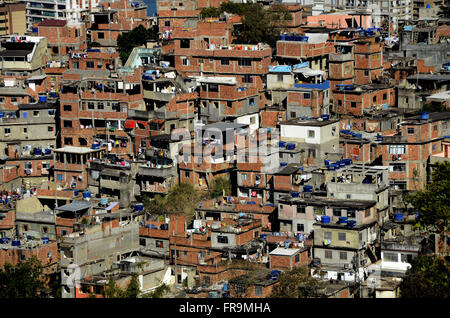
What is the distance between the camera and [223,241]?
40.4 m

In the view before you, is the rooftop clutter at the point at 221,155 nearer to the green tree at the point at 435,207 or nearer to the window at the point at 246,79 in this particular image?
the window at the point at 246,79

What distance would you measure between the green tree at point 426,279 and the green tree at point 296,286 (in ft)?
7.66

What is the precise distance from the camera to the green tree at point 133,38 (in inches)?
2242

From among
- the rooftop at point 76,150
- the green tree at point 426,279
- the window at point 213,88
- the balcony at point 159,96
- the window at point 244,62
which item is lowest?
the green tree at point 426,279

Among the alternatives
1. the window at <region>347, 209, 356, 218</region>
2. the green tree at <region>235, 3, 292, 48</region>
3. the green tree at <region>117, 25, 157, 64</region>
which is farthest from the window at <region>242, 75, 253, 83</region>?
the window at <region>347, 209, 356, 218</region>

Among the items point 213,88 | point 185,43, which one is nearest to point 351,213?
point 213,88

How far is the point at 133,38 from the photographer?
5741cm

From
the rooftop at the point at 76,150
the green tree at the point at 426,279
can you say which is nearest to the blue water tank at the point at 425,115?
the green tree at the point at 426,279

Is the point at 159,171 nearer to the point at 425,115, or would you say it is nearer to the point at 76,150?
the point at 76,150

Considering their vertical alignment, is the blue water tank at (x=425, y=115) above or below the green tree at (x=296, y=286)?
above

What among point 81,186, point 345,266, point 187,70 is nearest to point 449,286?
point 345,266

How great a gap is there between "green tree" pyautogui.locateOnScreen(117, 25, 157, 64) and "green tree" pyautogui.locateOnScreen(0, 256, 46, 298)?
1995 cm

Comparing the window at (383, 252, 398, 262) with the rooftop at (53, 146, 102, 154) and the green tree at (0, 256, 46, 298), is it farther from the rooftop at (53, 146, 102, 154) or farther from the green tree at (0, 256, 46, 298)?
the rooftop at (53, 146, 102, 154)

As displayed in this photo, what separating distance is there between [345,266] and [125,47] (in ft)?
71.2
